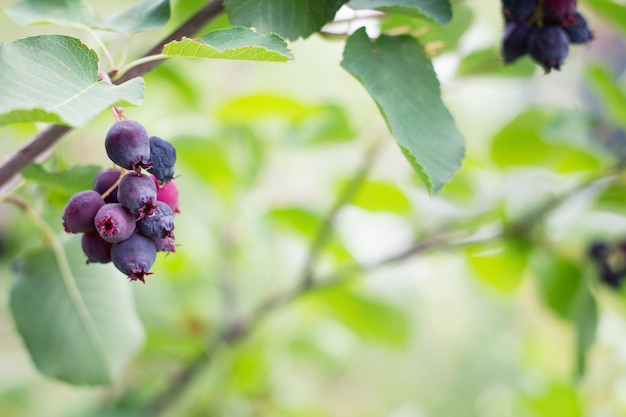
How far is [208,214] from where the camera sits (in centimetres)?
98

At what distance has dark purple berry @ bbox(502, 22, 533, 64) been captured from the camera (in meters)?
0.52

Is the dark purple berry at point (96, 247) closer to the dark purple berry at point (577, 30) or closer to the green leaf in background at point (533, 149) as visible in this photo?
the dark purple berry at point (577, 30)

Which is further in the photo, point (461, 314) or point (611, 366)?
point (461, 314)

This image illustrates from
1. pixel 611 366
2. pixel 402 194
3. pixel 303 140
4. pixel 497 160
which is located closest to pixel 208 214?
pixel 303 140

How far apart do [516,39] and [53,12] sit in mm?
336

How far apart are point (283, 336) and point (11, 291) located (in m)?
0.66

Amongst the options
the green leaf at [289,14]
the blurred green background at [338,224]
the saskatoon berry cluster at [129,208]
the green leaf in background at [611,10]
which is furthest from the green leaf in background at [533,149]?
the saskatoon berry cluster at [129,208]

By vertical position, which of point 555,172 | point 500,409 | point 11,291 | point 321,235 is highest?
point 11,291

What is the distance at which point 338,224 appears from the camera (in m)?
1.01

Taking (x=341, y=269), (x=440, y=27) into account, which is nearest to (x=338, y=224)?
(x=341, y=269)

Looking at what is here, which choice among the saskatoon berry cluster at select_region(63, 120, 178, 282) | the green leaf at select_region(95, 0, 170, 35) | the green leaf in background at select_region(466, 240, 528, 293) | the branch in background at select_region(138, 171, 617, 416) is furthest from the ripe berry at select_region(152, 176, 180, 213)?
the green leaf in background at select_region(466, 240, 528, 293)

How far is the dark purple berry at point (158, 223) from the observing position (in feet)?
1.23

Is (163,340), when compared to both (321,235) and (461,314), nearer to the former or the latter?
(321,235)

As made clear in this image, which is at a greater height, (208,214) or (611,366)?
(208,214)
